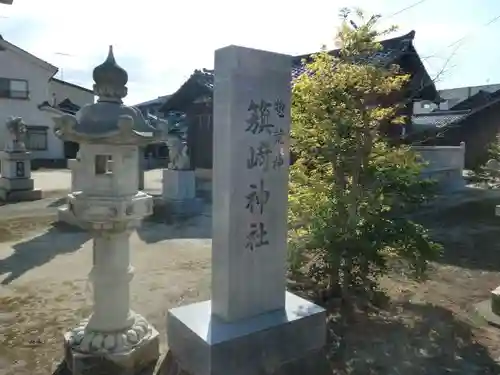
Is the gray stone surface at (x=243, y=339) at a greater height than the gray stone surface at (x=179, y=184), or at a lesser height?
lesser

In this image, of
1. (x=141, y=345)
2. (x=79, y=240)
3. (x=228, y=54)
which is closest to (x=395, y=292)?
(x=141, y=345)

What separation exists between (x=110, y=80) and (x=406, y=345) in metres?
3.50

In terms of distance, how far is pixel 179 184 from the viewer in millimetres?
11375

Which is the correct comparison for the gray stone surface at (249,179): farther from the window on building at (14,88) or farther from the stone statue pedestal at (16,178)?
the window on building at (14,88)

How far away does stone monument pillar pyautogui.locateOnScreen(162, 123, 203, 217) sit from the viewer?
11078 mm

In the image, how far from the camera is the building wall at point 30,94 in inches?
1000

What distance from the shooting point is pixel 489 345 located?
3.81 m

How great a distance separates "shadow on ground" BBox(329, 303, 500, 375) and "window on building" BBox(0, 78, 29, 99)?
1089 inches

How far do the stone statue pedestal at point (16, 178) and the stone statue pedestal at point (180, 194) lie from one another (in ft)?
14.9

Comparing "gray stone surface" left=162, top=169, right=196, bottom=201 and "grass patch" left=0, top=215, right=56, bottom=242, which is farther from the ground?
"gray stone surface" left=162, top=169, right=196, bottom=201

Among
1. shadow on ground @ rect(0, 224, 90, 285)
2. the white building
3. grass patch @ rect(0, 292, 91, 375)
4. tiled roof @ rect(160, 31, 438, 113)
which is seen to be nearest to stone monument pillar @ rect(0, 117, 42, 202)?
shadow on ground @ rect(0, 224, 90, 285)

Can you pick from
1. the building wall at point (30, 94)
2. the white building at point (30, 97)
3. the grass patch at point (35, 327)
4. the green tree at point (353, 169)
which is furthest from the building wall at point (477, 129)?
the building wall at point (30, 94)

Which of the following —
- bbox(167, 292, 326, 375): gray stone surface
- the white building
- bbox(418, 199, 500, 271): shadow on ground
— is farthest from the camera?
the white building

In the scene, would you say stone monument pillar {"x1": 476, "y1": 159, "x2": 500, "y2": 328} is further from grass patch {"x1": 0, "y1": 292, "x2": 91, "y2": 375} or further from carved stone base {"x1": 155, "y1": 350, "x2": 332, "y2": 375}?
grass patch {"x1": 0, "y1": 292, "x2": 91, "y2": 375}
